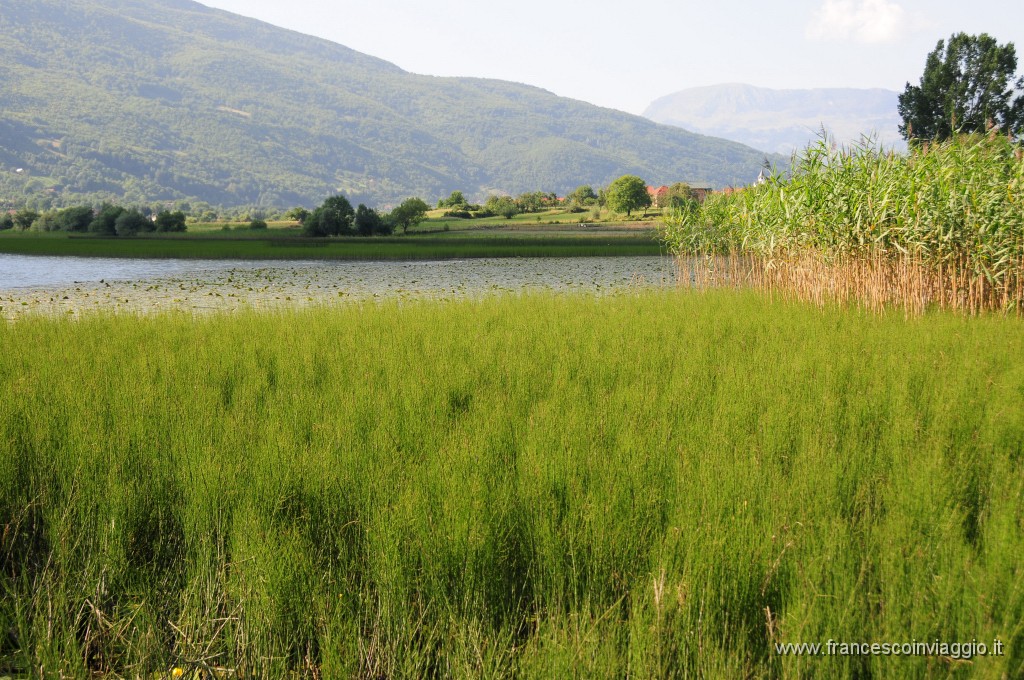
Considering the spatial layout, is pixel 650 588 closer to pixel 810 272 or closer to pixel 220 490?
pixel 220 490

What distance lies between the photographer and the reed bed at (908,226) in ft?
33.0

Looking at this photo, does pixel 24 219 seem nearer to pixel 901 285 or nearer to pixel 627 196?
pixel 627 196

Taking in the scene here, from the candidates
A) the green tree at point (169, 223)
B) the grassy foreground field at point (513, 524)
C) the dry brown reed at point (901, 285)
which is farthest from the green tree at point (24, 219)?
the dry brown reed at point (901, 285)

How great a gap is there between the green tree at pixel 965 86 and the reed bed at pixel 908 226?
41604 millimetres

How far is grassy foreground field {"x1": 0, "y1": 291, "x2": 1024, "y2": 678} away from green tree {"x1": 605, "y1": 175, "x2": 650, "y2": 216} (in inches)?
3095

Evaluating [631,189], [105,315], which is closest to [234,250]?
[105,315]

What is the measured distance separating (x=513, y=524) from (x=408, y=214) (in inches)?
2307

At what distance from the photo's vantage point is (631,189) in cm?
8869

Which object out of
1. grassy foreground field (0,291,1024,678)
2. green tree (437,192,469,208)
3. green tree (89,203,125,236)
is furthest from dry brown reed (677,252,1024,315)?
green tree (437,192,469,208)

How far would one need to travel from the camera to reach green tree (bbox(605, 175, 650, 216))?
279 ft

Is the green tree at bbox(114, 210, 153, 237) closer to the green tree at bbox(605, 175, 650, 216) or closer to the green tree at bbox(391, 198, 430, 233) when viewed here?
the green tree at bbox(391, 198, 430, 233)

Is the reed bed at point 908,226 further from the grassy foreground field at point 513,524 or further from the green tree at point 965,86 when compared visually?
the green tree at point 965,86

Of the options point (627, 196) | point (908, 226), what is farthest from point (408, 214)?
point (908, 226)

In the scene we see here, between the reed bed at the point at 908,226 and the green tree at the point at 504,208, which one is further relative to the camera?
the green tree at the point at 504,208
